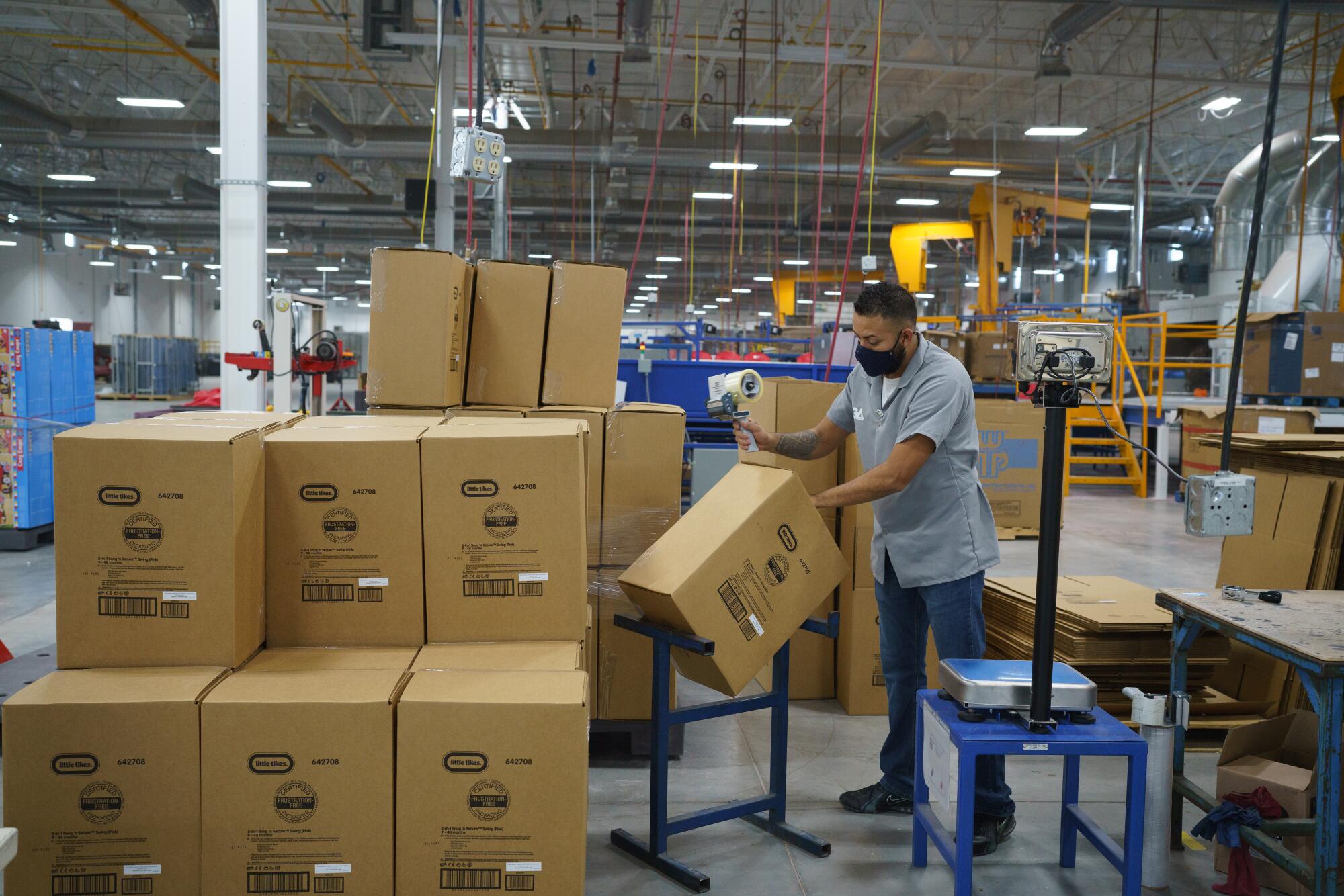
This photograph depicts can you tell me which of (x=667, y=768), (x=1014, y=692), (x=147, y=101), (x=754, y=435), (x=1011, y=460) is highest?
(x=147, y=101)

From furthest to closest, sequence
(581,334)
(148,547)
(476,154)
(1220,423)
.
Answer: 1. (1220,423)
2. (476,154)
3. (581,334)
4. (148,547)

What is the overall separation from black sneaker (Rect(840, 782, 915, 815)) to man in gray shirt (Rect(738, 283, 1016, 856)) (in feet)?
0.94

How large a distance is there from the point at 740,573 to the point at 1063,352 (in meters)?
1.06

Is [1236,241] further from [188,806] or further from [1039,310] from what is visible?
[188,806]

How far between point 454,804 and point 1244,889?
215 cm

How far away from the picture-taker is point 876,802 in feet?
10.3

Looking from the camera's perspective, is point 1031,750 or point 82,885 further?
point 1031,750

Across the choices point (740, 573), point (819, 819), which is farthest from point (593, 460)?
point (819, 819)

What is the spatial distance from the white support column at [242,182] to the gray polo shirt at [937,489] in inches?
148

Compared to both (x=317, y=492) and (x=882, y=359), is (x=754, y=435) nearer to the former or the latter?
(x=882, y=359)

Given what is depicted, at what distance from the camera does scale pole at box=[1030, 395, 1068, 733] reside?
2.18m

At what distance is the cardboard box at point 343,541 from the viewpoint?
7.46 ft

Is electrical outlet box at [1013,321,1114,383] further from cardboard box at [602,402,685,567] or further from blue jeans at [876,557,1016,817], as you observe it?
cardboard box at [602,402,685,567]

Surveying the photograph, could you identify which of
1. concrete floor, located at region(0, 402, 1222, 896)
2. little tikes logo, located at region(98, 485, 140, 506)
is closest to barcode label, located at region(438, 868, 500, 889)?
concrete floor, located at region(0, 402, 1222, 896)
